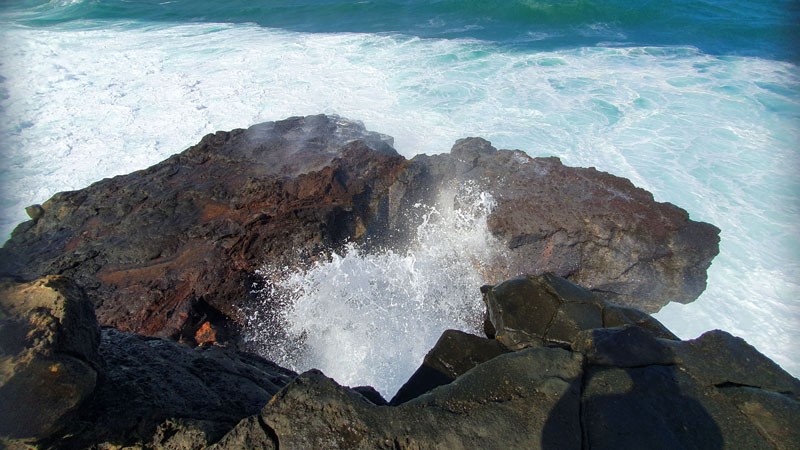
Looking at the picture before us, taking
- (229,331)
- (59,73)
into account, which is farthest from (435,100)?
(59,73)

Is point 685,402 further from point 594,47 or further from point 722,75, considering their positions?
point 594,47

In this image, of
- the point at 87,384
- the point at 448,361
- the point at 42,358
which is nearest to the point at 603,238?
the point at 448,361

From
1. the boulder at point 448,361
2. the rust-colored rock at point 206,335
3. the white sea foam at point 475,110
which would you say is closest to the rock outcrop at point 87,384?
the boulder at point 448,361

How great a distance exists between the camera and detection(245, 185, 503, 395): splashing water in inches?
207

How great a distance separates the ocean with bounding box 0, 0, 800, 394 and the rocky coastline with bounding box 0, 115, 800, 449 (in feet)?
3.45

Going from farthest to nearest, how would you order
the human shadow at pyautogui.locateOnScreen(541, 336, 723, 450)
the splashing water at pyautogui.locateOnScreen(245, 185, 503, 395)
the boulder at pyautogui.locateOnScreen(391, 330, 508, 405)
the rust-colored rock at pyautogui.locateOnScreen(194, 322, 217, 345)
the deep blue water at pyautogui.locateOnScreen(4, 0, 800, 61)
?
the deep blue water at pyautogui.locateOnScreen(4, 0, 800, 61) → the splashing water at pyautogui.locateOnScreen(245, 185, 503, 395) → the rust-colored rock at pyautogui.locateOnScreen(194, 322, 217, 345) → the boulder at pyautogui.locateOnScreen(391, 330, 508, 405) → the human shadow at pyautogui.locateOnScreen(541, 336, 723, 450)

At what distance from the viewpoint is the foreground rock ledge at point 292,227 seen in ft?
16.7

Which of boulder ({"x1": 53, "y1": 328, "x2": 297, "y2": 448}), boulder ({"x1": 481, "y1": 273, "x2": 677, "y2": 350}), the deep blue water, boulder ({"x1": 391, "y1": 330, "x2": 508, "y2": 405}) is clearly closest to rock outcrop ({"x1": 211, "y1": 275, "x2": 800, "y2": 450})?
boulder ({"x1": 53, "y1": 328, "x2": 297, "y2": 448})

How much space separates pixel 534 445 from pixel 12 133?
1275 centimetres

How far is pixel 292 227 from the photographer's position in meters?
5.62


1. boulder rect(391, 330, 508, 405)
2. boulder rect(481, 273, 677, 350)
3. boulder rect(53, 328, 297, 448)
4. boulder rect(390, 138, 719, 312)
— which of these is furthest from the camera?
boulder rect(390, 138, 719, 312)

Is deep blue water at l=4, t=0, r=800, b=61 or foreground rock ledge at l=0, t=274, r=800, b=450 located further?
deep blue water at l=4, t=0, r=800, b=61

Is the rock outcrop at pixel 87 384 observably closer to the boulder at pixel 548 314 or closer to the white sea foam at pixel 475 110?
the boulder at pixel 548 314

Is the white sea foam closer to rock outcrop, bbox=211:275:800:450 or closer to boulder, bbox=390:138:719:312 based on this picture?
boulder, bbox=390:138:719:312
